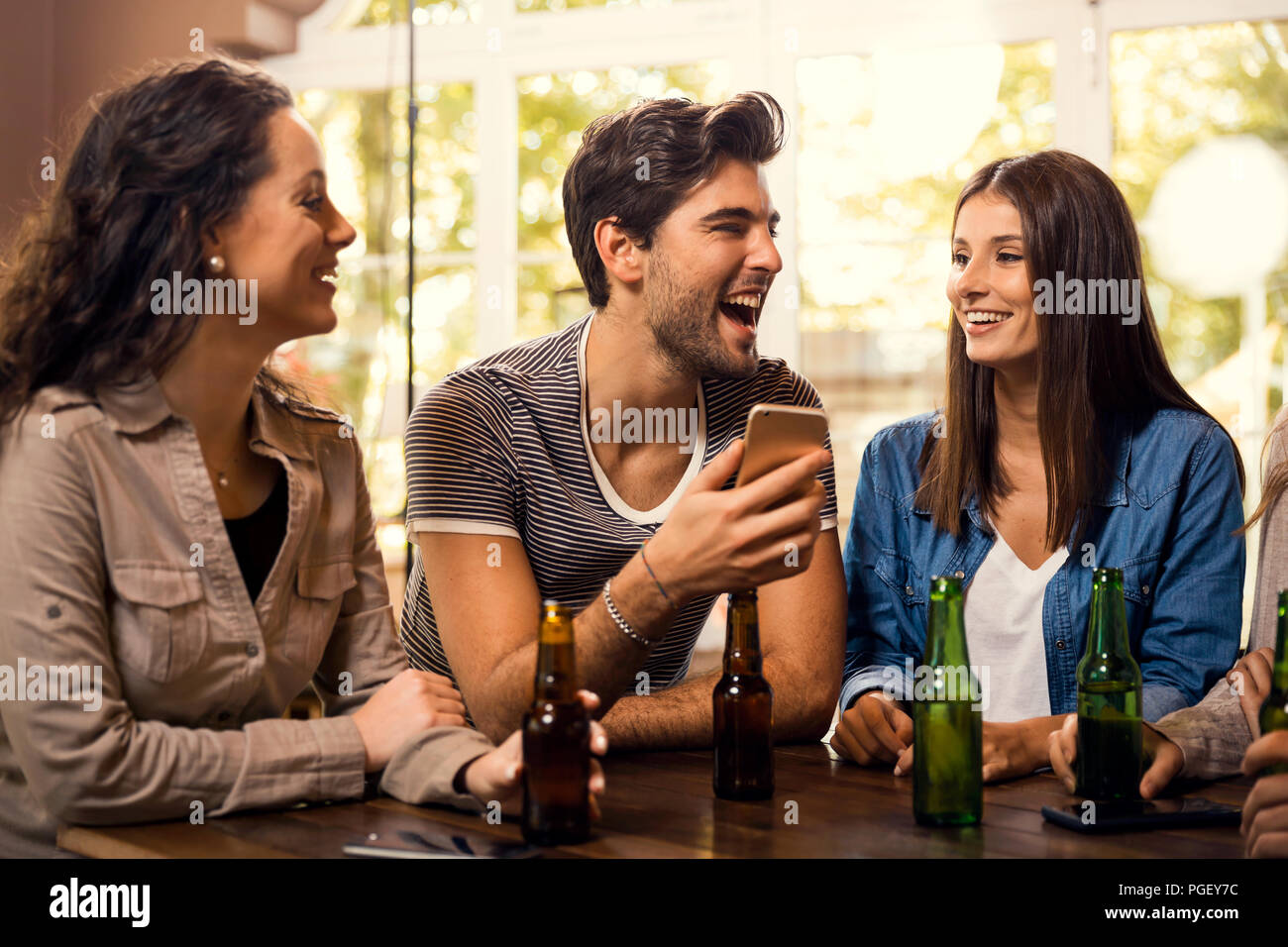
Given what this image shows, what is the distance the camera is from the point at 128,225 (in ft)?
4.62

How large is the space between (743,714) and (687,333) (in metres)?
0.79

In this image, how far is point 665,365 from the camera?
1.94 m

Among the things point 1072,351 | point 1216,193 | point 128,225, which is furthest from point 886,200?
point 128,225

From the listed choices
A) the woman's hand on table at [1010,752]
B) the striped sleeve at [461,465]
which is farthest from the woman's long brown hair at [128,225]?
the woman's hand on table at [1010,752]

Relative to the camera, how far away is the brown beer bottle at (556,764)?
3.71 ft

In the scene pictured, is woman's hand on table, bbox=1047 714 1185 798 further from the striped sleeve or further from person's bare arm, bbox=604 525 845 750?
the striped sleeve

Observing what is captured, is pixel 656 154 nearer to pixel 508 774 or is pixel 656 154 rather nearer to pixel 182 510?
pixel 182 510

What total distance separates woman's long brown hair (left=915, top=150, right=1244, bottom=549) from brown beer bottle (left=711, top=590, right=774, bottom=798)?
76 centimetres

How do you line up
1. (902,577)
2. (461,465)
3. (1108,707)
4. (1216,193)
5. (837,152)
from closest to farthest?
(1108,707) → (461,465) → (902,577) → (1216,193) → (837,152)

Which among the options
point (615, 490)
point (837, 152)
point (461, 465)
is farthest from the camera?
point (837, 152)

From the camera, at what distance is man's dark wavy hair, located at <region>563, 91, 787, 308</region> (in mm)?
1939
